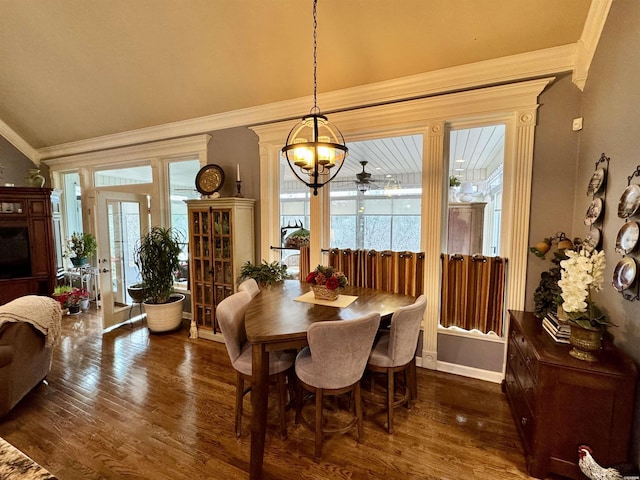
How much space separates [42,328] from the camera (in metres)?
2.49

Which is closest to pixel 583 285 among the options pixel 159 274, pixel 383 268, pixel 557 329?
pixel 557 329

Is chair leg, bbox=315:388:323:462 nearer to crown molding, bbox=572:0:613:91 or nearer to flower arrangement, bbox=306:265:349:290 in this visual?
flower arrangement, bbox=306:265:349:290

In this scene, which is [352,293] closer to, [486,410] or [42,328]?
[486,410]

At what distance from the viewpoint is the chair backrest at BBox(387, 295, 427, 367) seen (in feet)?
6.60

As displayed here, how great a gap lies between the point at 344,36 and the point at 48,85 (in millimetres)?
3908

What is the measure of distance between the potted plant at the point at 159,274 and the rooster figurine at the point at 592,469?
13.5 ft

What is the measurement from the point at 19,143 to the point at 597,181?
7851mm

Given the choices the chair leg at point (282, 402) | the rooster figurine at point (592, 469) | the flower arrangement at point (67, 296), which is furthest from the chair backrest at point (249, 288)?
the flower arrangement at point (67, 296)

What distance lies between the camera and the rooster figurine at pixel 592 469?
1.45m

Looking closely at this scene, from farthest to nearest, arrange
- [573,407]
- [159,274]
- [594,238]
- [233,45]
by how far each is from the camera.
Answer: [159,274] < [233,45] < [594,238] < [573,407]

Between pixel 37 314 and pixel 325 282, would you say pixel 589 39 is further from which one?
pixel 37 314

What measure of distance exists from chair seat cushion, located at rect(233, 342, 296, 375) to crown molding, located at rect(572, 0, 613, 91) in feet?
10.1

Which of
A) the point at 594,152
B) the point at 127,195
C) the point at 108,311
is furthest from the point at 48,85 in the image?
the point at 594,152

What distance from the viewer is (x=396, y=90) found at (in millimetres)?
2848
